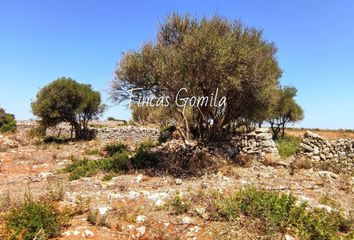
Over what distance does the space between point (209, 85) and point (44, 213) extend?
9.65 metres

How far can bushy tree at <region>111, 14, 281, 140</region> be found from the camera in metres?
12.9

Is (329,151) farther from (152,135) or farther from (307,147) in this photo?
(152,135)

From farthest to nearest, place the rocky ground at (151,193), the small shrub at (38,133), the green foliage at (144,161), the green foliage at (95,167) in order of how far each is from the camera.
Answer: the small shrub at (38,133), the green foliage at (144,161), the green foliage at (95,167), the rocky ground at (151,193)

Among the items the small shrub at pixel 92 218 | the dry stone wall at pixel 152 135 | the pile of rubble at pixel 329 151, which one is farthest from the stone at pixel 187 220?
the dry stone wall at pixel 152 135

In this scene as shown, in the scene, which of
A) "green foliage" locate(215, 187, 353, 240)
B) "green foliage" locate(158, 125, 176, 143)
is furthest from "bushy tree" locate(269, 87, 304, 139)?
"green foliage" locate(215, 187, 353, 240)

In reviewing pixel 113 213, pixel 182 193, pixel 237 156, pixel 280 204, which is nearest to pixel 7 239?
pixel 113 213

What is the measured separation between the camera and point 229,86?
13781 millimetres

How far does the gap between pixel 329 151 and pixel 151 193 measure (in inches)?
427

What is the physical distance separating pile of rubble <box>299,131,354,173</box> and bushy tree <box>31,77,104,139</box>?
2199cm

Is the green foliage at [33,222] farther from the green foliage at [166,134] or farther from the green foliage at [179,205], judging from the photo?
the green foliage at [166,134]

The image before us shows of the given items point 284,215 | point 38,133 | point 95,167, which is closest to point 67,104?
point 38,133

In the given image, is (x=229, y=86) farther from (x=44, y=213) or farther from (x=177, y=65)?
(x=44, y=213)

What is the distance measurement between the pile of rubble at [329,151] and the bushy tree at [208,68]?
3462 millimetres

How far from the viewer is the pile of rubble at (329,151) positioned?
1456cm
